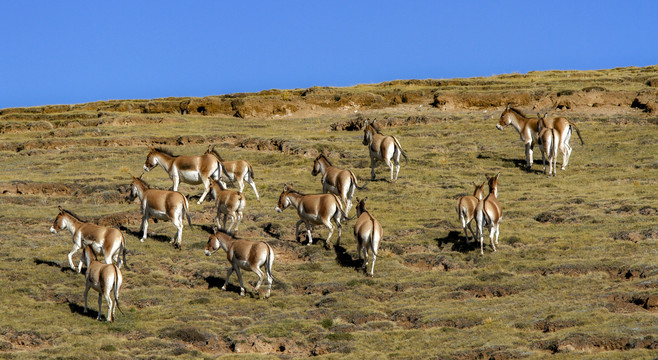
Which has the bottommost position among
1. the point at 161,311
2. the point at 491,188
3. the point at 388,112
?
the point at 161,311

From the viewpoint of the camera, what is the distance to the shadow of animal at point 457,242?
2488cm

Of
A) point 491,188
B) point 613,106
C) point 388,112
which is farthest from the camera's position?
point 388,112

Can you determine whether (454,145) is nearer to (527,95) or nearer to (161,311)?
(527,95)

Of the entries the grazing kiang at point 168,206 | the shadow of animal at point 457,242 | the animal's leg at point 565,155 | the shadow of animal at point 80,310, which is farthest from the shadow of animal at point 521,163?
the shadow of animal at point 80,310

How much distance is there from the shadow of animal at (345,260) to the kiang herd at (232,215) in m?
0.24

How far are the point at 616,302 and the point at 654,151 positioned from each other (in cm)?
2242

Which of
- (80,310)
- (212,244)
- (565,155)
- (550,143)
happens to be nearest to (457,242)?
(212,244)

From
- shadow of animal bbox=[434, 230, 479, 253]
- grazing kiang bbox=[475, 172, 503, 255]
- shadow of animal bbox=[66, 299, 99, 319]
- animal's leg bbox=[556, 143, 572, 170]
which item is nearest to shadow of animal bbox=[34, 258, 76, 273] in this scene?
shadow of animal bbox=[66, 299, 99, 319]

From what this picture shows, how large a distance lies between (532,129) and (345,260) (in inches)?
674

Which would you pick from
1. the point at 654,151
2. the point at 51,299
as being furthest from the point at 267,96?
the point at 51,299

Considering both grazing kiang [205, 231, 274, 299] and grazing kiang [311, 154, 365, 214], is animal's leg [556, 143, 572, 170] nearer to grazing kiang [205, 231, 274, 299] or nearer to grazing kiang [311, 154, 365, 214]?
grazing kiang [311, 154, 365, 214]

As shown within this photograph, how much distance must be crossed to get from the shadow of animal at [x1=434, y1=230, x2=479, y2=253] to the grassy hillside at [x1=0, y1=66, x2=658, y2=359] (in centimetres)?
8

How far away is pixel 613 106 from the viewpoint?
167ft

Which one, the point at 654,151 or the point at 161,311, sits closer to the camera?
A: the point at 161,311
